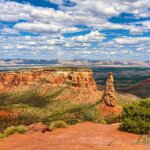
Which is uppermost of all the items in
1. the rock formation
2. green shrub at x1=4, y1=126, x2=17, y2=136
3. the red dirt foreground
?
the red dirt foreground

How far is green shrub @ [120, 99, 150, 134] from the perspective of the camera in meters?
41.1

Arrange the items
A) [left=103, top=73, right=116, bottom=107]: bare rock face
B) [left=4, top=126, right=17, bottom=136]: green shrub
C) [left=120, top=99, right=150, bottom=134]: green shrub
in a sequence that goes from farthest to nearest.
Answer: [left=103, top=73, right=116, bottom=107]: bare rock face, [left=4, top=126, right=17, bottom=136]: green shrub, [left=120, top=99, right=150, bottom=134]: green shrub

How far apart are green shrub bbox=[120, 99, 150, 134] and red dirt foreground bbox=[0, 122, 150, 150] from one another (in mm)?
1269

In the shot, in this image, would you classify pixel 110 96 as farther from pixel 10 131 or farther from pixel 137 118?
pixel 10 131

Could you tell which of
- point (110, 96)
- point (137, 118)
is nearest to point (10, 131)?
point (137, 118)

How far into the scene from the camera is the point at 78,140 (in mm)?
32188

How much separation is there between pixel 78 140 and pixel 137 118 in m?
12.4

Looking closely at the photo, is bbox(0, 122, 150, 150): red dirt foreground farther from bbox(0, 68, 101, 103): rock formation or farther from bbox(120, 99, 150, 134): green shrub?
bbox(0, 68, 101, 103): rock formation

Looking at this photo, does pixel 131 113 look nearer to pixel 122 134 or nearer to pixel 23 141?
pixel 122 134

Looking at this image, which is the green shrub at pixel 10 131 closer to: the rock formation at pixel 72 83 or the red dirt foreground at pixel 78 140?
the red dirt foreground at pixel 78 140

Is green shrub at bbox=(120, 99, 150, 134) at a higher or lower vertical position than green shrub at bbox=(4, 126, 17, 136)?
higher

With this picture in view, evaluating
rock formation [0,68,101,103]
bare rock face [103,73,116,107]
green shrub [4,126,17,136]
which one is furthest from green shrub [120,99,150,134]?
rock formation [0,68,101,103]

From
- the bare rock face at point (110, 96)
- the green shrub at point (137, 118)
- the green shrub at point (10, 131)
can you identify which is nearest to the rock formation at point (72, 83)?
the bare rock face at point (110, 96)

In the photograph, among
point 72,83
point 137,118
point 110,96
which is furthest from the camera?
point 72,83
